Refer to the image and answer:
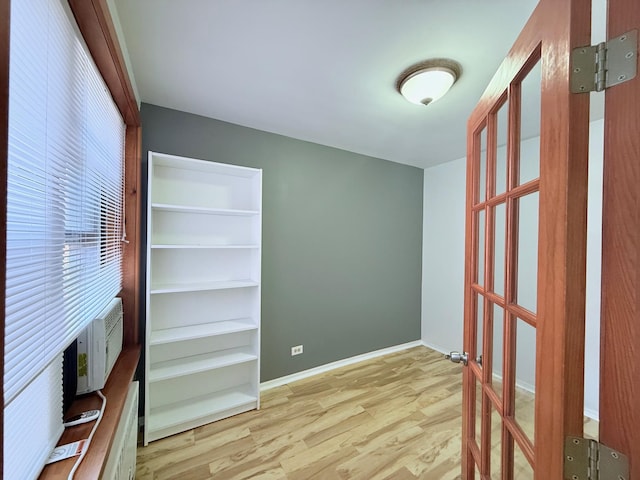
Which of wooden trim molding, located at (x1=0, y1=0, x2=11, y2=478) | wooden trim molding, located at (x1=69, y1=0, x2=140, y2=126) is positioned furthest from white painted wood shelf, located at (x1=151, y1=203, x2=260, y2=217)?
wooden trim molding, located at (x1=0, y1=0, x2=11, y2=478)

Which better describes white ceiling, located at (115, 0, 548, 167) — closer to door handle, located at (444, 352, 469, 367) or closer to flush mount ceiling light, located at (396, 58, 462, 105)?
flush mount ceiling light, located at (396, 58, 462, 105)

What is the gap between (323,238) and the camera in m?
2.75

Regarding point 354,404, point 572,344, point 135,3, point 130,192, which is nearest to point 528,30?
point 572,344

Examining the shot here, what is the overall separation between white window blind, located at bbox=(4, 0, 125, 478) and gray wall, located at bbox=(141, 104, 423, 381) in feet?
2.92

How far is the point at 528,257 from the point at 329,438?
71.6 inches

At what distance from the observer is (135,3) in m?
1.12

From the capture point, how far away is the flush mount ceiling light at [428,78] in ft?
4.79

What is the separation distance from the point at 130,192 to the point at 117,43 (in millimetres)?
882

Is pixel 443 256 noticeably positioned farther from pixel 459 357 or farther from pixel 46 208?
pixel 46 208

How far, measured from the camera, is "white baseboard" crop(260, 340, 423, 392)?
7.91 feet

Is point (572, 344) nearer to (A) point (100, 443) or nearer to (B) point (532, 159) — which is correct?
(B) point (532, 159)

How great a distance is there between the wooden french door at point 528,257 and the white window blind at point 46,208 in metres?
1.29

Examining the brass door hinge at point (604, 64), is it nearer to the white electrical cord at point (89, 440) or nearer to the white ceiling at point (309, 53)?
the white ceiling at point (309, 53)

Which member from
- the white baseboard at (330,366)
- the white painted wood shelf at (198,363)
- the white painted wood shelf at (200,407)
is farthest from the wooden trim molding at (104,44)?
the white baseboard at (330,366)
